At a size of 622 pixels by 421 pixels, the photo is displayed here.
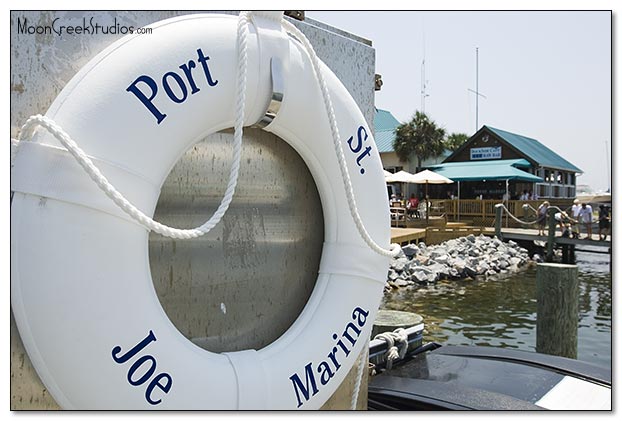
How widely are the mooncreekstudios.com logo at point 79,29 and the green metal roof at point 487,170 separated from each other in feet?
50.6

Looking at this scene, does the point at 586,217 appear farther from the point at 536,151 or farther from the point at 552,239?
the point at 536,151

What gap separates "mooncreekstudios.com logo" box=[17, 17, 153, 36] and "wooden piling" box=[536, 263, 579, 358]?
11.7 ft

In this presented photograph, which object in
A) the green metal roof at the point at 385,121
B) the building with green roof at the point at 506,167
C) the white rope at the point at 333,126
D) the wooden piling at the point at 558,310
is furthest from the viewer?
the green metal roof at the point at 385,121

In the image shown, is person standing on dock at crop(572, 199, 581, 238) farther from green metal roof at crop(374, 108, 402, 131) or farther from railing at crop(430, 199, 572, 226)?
green metal roof at crop(374, 108, 402, 131)

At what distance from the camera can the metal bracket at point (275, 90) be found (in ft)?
4.81

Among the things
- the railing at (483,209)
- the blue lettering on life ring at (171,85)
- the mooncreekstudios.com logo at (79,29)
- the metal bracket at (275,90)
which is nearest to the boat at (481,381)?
the metal bracket at (275,90)

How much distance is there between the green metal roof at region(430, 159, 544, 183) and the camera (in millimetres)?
15961

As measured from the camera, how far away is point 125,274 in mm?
1220

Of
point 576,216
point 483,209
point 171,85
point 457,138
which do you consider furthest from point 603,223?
point 457,138

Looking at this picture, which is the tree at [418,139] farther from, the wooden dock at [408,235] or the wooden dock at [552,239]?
the wooden dock at [408,235]

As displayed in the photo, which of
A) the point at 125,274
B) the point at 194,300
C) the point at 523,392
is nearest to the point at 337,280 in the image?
the point at 194,300

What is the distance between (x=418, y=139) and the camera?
2145cm

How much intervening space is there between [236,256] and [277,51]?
1.97ft

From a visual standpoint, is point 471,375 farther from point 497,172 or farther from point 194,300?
point 497,172
